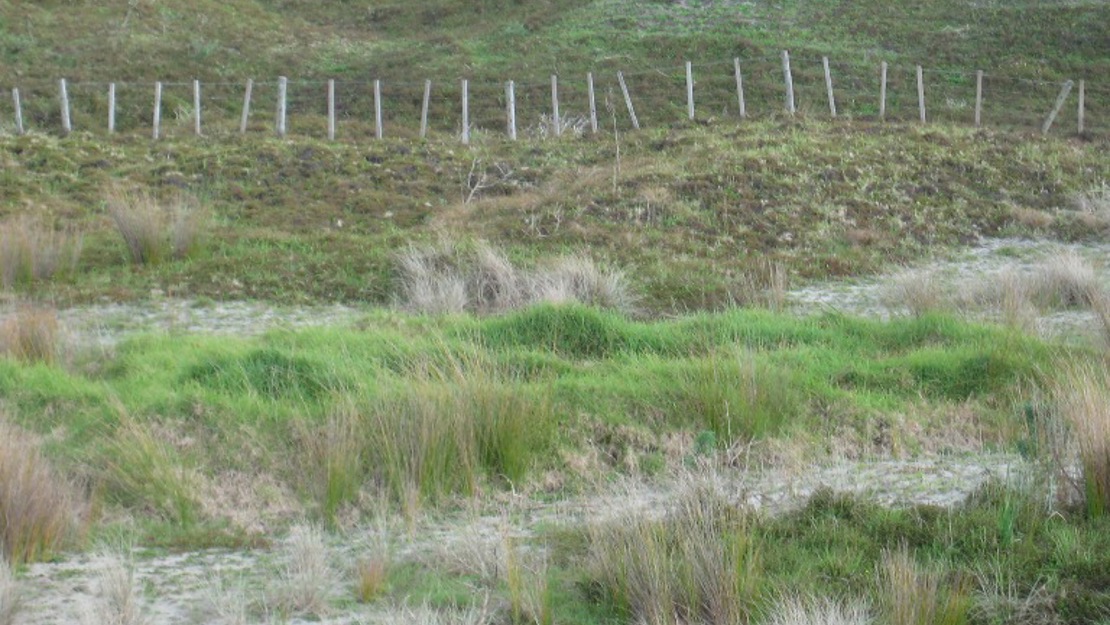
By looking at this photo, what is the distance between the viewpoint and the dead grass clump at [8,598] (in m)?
5.77

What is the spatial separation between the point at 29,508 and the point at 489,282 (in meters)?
7.75

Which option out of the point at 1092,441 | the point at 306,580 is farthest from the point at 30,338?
the point at 1092,441

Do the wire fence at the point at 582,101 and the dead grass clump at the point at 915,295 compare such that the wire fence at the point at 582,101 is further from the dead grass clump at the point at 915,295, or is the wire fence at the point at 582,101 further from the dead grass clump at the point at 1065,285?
the dead grass clump at the point at 1065,285

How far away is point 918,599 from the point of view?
5.62 meters

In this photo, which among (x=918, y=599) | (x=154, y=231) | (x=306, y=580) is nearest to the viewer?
(x=918, y=599)

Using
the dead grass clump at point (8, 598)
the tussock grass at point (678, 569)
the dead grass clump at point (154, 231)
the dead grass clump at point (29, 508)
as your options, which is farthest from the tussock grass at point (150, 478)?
the dead grass clump at point (154, 231)

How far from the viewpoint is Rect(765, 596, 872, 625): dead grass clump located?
5.34 metres

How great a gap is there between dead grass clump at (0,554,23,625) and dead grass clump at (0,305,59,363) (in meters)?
4.35

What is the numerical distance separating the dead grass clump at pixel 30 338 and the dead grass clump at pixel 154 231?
14.6ft

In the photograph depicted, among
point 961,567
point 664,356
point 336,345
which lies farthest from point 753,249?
point 961,567

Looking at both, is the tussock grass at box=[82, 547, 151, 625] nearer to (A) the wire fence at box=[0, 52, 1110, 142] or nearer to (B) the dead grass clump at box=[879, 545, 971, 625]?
(B) the dead grass clump at box=[879, 545, 971, 625]

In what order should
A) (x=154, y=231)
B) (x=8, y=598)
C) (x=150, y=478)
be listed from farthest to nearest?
(x=154, y=231) < (x=150, y=478) < (x=8, y=598)

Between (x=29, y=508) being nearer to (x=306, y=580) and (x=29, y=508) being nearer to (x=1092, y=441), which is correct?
(x=306, y=580)

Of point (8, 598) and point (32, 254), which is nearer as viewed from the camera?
point (8, 598)
